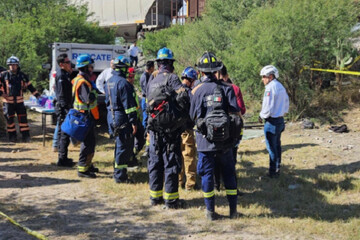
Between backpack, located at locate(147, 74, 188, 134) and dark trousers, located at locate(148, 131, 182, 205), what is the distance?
154mm

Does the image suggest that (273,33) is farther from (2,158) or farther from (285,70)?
(2,158)

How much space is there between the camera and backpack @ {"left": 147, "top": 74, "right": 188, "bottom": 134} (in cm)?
482

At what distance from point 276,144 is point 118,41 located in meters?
17.8

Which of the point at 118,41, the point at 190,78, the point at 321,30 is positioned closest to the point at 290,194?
the point at 190,78

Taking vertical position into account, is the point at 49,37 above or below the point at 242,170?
above

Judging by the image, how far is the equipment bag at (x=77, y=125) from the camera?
6.14 m

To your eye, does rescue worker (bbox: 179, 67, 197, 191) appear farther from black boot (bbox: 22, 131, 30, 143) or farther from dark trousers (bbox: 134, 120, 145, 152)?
black boot (bbox: 22, 131, 30, 143)

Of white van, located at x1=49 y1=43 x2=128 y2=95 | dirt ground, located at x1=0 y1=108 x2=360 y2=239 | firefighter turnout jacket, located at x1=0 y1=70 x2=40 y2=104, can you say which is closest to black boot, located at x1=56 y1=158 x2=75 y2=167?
dirt ground, located at x1=0 y1=108 x2=360 y2=239

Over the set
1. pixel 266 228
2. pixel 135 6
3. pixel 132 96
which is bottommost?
pixel 266 228

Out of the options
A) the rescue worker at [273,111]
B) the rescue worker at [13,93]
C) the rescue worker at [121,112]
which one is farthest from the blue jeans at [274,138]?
the rescue worker at [13,93]

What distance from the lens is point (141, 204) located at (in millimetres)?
5172

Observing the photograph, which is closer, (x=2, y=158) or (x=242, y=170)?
(x=242, y=170)

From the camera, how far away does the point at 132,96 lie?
577 cm

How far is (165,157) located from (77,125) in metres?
1.92
